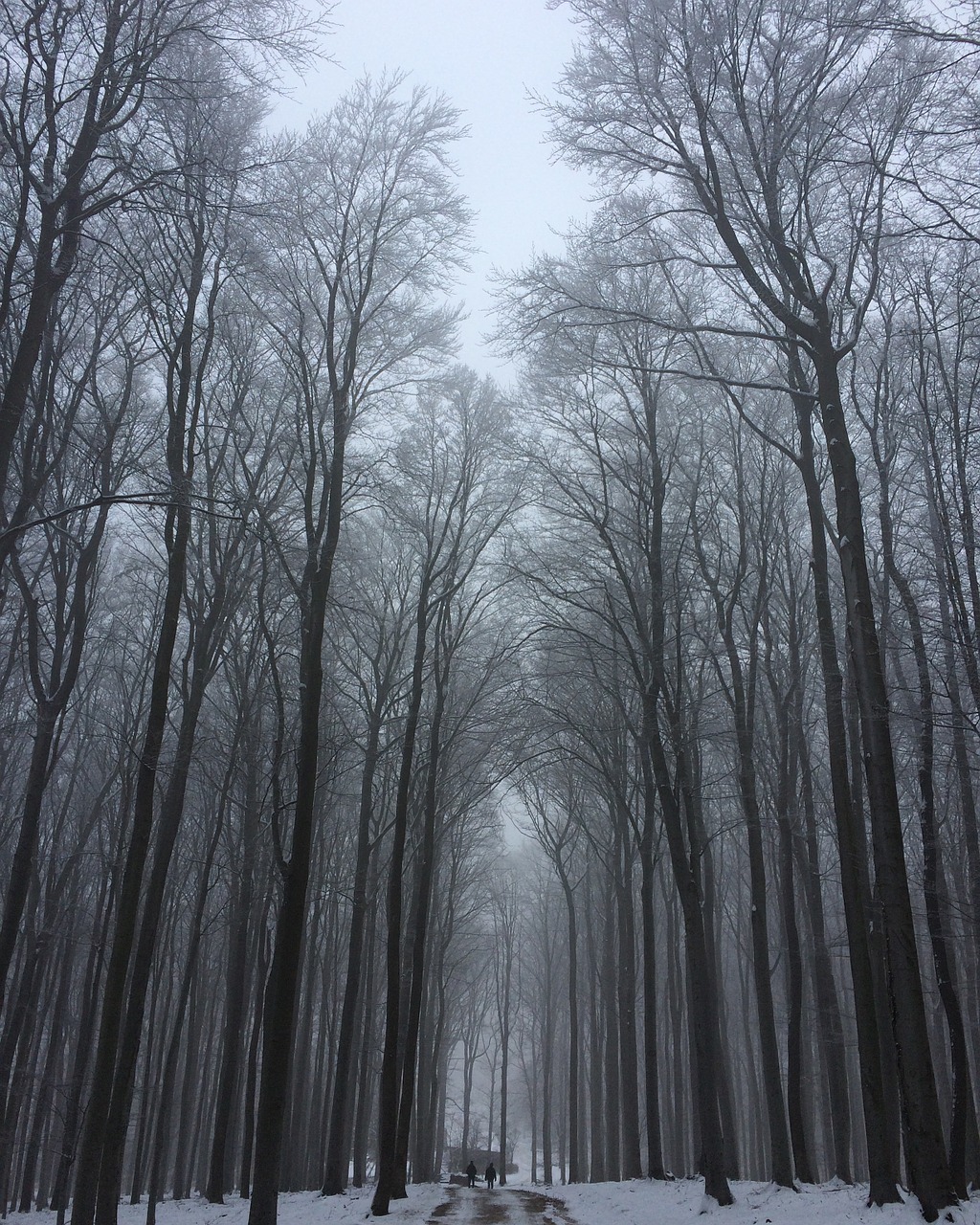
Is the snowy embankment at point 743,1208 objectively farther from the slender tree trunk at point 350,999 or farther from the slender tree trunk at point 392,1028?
the slender tree trunk at point 350,999

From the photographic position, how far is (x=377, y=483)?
11570 mm

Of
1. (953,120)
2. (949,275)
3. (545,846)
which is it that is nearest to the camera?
(953,120)

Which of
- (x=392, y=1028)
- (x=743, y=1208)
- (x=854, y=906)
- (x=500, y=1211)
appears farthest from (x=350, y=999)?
(x=854, y=906)

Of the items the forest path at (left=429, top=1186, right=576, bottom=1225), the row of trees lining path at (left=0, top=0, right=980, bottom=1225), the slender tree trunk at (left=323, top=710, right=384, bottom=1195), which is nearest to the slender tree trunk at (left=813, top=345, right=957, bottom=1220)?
the row of trees lining path at (left=0, top=0, right=980, bottom=1225)

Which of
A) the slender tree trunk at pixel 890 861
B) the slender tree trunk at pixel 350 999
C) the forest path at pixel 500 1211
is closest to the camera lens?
the slender tree trunk at pixel 890 861

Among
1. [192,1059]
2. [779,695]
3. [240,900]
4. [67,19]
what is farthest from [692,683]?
[67,19]

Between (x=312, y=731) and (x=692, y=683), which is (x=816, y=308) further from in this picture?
(x=692, y=683)

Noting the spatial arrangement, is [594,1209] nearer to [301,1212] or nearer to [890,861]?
[301,1212]

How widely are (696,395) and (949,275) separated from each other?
4736mm

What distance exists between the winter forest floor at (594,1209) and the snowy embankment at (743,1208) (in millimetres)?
12

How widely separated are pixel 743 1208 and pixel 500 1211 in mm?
5278

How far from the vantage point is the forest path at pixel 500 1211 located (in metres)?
12.3

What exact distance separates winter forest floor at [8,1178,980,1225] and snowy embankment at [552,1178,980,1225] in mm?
12

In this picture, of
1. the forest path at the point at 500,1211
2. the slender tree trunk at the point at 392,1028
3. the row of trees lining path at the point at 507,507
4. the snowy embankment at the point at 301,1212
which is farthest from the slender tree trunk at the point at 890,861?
the slender tree trunk at the point at 392,1028
